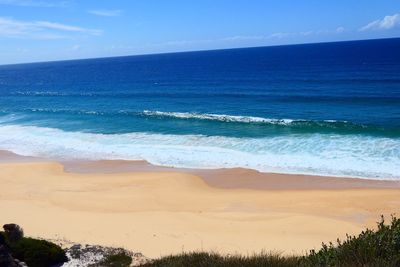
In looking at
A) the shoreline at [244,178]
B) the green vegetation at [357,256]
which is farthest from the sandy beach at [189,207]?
the green vegetation at [357,256]

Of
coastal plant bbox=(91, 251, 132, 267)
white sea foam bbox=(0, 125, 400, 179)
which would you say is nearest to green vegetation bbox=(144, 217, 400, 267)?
coastal plant bbox=(91, 251, 132, 267)

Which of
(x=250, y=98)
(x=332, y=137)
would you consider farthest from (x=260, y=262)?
(x=250, y=98)

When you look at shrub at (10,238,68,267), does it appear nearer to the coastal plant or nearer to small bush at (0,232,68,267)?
small bush at (0,232,68,267)

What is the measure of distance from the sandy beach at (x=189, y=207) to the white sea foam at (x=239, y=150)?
54.0 inches

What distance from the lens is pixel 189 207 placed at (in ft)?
55.1

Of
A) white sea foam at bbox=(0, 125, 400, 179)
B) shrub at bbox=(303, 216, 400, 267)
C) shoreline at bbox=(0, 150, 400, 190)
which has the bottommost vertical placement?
shoreline at bbox=(0, 150, 400, 190)

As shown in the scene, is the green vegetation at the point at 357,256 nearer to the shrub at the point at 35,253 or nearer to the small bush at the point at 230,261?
the small bush at the point at 230,261

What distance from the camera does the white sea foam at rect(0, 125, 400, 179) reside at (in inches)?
829

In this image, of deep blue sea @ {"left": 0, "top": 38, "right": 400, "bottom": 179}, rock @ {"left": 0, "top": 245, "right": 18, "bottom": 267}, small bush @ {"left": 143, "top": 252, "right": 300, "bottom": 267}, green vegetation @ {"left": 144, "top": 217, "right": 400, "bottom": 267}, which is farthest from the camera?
deep blue sea @ {"left": 0, "top": 38, "right": 400, "bottom": 179}

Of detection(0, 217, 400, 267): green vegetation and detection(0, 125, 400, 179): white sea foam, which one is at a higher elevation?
detection(0, 217, 400, 267): green vegetation

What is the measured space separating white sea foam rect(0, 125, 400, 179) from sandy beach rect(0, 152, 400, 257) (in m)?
1.37

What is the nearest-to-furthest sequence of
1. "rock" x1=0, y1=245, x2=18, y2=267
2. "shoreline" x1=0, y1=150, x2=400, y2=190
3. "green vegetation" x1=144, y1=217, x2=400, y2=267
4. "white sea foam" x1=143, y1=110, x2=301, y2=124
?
"green vegetation" x1=144, y1=217, x2=400, y2=267 < "rock" x1=0, y1=245, x2=18, y2=267 < "shoreline" x1=0, y1=150, x2=400, y2=190 < "white sea foam" x1=143, y1=110, x2=301, y2=124

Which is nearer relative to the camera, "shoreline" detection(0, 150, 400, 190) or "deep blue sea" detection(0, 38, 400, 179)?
"shoreline" detection(0, 150, 400, 190)

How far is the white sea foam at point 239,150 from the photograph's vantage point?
21.1m
